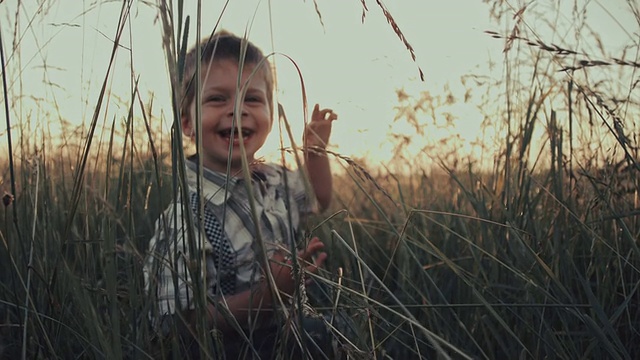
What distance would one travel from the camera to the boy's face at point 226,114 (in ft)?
6.25

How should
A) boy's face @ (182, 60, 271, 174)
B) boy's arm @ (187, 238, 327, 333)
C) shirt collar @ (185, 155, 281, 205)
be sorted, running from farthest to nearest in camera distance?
boy's face @ (182, 60, 271, 174) < shirt collar @ (185, 155, 281, 205) < boy's arm @ (187, 238, 327, 333)

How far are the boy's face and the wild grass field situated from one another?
0.52 ft

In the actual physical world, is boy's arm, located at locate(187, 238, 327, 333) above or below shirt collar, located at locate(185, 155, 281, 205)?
below

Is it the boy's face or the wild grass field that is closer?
the wild grass field

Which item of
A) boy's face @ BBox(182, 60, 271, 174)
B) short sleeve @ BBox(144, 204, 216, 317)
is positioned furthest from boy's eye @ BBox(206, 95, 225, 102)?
short sleeve @ BBox(144, 204, 216, 317)

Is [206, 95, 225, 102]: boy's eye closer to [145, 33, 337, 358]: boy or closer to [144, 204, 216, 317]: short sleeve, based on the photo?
[145, 33, 337, 358]: boy

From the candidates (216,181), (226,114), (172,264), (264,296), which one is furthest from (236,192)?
(172,264)

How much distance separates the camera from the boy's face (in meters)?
1.91

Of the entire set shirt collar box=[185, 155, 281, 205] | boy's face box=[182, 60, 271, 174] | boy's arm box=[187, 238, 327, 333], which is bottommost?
boy's arm box=[187, 238, 327, 333]

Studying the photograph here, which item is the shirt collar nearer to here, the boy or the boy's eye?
the boy

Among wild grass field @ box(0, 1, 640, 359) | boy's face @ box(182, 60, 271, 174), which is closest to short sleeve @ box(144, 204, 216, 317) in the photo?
wild grass field @ box(0, 1, 640, 359)

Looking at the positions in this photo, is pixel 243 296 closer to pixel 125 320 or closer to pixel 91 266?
pixel 125 320

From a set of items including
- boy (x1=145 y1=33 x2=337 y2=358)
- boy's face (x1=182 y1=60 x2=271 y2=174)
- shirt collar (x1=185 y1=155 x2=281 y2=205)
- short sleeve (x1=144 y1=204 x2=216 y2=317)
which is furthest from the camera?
boy's face (x1=182 y1=60 x2=271 y2=174)

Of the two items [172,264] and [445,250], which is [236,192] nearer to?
[445,250]
